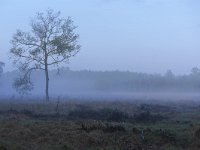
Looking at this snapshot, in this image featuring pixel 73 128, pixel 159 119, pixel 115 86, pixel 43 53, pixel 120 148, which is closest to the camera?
pixel 120 148

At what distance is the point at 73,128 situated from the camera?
2761cm

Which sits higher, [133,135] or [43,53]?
[43,53]

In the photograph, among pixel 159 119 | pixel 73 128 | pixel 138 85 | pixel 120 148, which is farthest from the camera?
pixel 138 85

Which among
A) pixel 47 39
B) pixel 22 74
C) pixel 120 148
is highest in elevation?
pixel 47 39

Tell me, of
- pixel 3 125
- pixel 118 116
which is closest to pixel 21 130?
pixel 3 125

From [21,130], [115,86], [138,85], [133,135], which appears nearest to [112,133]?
[133,135]

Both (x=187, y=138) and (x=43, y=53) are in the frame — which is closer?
(x=187, y=138)

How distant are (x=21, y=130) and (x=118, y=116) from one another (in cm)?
1360

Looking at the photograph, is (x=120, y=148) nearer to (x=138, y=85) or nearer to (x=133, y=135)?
(x=133, y=135)

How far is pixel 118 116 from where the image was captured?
128 ft

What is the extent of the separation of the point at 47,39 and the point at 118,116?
2746 cm

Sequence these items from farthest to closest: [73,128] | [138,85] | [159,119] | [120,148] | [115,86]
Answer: [115,86] → [138,85] → [159,119] → [73,128] → [120,148]

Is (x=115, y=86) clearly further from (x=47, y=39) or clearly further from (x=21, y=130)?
(x=21, y=130)

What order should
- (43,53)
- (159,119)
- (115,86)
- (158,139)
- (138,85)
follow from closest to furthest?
(158,139) < (159,119) < (43,53) < (138,85) < (115,86)
